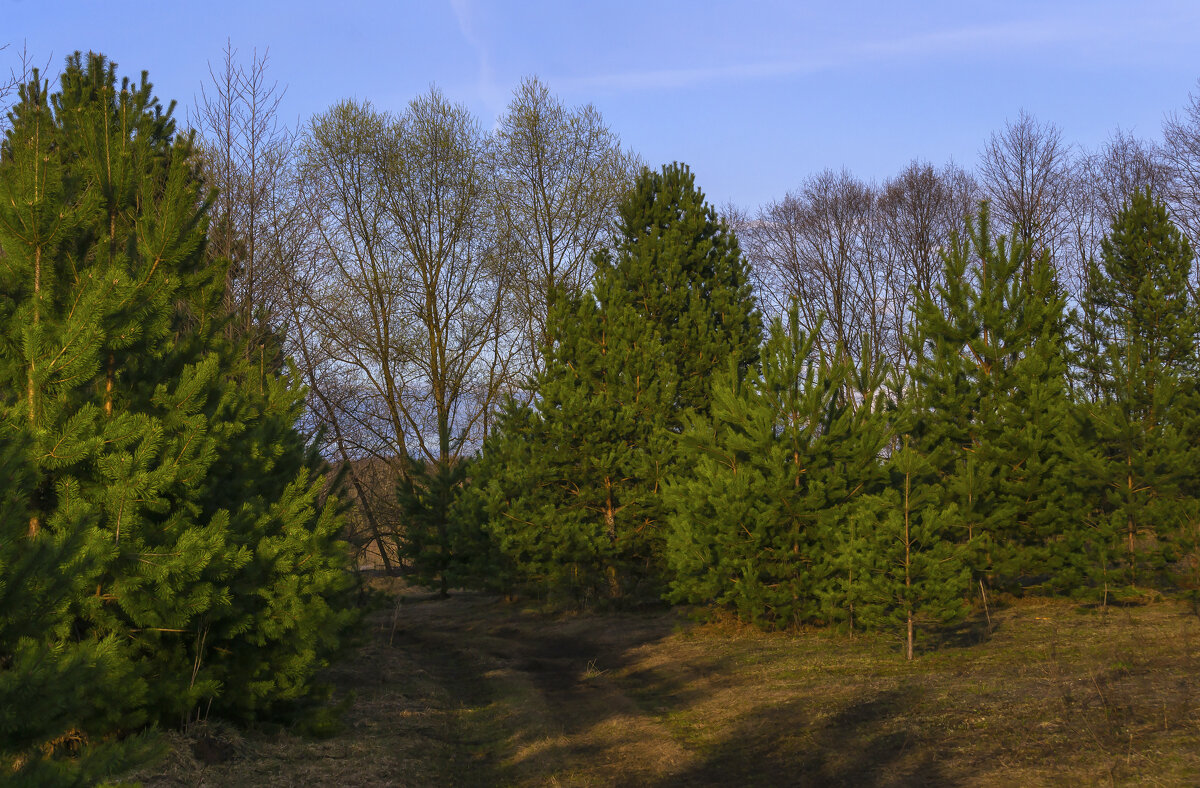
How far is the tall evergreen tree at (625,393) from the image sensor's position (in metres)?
16.7

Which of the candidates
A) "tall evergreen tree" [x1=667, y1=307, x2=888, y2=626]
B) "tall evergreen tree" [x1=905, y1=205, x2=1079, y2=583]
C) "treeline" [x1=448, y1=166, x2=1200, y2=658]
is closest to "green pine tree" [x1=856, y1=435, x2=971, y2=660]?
"treeline" [x1=448, y1=166, x2=1200, y2=658]

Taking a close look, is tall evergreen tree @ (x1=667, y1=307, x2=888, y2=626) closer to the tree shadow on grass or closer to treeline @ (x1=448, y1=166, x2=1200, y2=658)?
treeline @ (x1=448, y1=166, x2=1200, y2=658)

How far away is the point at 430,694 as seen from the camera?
33.9 ft

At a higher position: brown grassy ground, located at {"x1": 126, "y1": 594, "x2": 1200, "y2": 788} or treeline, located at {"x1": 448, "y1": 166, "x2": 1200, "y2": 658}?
treeline, located at {"x1": 448, "y1": 166, "x2": 1200, "y2": 658}

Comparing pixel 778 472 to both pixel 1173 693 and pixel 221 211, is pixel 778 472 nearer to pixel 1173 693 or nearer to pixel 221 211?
pixel 1173 693

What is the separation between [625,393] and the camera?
57.4 ft

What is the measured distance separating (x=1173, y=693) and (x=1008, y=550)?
6457 millimetres

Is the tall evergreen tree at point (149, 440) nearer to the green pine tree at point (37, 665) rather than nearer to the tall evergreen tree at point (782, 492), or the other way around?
the green pine tree at point (37, 665)

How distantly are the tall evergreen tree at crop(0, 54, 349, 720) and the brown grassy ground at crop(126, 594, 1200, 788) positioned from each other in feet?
2.77

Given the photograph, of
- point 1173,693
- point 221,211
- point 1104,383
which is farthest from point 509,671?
point 1104,383

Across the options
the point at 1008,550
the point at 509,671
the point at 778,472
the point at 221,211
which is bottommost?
the point at 509,671

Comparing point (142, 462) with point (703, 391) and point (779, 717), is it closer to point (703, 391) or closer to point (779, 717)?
point (779, 717)

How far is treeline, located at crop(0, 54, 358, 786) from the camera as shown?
217 inches

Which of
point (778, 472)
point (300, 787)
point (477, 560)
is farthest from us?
point (477, 560)
